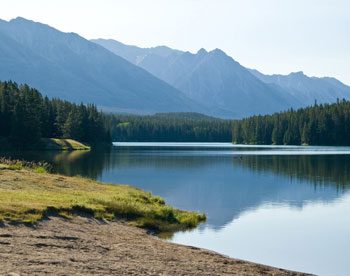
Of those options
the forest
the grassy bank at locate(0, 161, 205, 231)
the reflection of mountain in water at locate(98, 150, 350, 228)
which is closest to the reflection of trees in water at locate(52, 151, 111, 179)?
the reflection of mountain in water at locate(98, 150, 350, 228)

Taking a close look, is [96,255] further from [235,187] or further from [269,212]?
[235,187]

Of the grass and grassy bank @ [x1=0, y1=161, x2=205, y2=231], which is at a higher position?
the grass

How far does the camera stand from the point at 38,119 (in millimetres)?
128125

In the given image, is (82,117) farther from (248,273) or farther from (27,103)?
(248,273)

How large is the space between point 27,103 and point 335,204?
102853 millimetres

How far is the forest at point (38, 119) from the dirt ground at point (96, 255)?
10505cm

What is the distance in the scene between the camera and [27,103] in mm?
129000

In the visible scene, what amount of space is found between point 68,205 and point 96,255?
30.1ft

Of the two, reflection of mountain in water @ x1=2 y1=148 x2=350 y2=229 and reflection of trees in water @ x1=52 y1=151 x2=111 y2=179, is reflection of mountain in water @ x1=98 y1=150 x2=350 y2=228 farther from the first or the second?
reflection of trees in water @ x1=52 y1=151 x2=111 y2=179

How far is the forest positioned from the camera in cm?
12381

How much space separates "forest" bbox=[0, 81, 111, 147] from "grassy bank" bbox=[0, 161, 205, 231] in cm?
8945

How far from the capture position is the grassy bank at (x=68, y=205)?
80.0 feet

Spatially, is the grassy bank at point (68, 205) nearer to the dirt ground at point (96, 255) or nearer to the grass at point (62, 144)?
the dirt ground at point (96, 255)

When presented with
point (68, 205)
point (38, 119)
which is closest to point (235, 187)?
point (68, 205)
